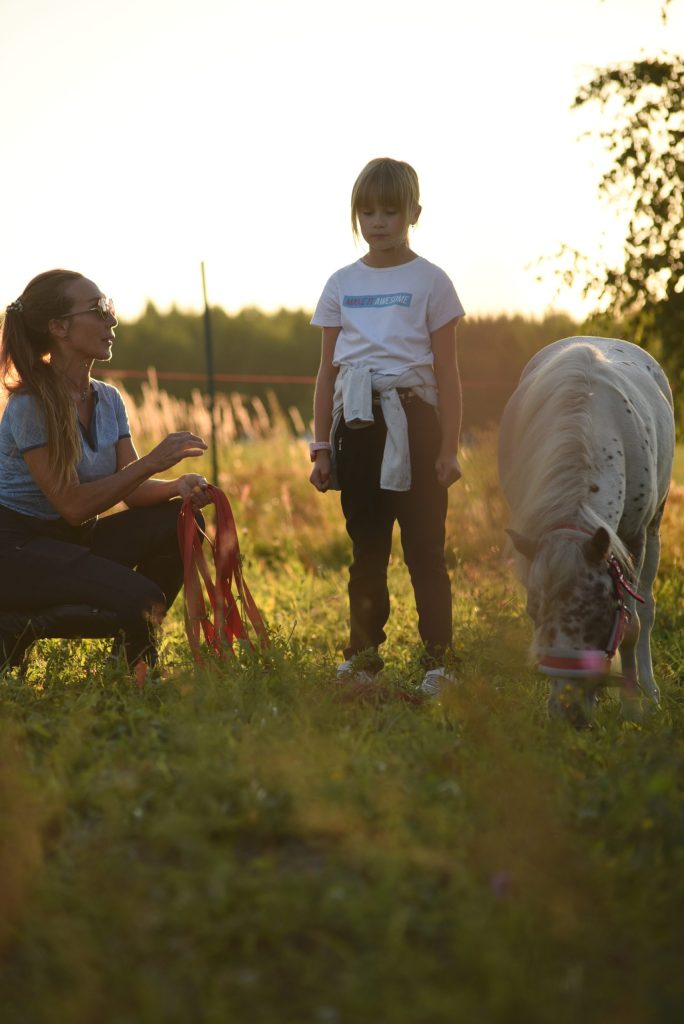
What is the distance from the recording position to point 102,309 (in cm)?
403

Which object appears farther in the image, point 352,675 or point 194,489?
point 194,489

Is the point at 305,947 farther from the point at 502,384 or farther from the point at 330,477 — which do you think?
the point at 502,384

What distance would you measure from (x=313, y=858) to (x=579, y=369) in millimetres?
2522

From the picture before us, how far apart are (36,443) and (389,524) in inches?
58.1

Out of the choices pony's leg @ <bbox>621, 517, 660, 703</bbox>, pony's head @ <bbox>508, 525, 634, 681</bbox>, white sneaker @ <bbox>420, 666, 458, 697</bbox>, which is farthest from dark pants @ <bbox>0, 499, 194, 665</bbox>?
pony's leg @ <bbox>621, 517, 660, 703</bbox>

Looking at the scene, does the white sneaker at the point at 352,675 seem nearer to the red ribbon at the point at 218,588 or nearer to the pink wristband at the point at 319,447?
the red ribbon at the point at 218,588

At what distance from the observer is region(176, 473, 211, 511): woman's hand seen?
409 cm

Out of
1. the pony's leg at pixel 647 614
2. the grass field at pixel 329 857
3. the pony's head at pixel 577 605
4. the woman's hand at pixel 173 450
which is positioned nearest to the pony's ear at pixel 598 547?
the pony's head at pixel 577 605

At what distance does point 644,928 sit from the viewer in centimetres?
199

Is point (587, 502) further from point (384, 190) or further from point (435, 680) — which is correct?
point (384, 190)

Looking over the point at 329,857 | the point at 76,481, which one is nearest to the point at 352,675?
the point at 76,481

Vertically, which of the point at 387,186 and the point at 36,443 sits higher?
the point at 387,186

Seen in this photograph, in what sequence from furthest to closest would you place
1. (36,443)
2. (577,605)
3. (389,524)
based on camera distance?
(389,524)
(36,443)
(577,605)

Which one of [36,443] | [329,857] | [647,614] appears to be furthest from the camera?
[647,614]
